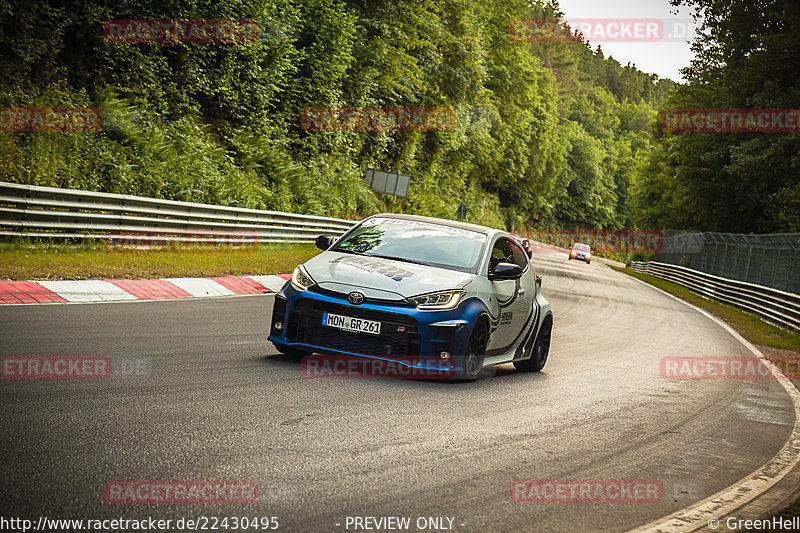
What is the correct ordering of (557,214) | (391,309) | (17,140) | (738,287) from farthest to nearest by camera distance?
(557,214) → (738,287) → (17,140) → (391,309)

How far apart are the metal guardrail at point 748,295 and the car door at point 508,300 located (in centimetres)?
1347

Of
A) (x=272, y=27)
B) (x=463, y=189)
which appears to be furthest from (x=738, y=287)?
(x=463, y=189)

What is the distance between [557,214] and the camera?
106 m

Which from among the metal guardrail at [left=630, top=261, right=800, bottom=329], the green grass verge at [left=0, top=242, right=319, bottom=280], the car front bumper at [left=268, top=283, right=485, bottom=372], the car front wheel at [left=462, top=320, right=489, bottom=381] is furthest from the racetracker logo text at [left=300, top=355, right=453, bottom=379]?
the metal guardrail at [left=630, top=261, right=800, bottom=329]

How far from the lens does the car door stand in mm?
8305

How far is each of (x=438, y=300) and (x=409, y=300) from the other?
282 mm

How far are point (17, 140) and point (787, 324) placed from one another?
60.9 ft

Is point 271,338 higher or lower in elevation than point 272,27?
lower

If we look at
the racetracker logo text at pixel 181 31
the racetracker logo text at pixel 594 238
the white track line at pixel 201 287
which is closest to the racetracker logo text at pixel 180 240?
the white track line at pixel 201 287

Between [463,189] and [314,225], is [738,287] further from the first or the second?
[463,189]

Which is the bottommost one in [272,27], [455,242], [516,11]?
[455,242]

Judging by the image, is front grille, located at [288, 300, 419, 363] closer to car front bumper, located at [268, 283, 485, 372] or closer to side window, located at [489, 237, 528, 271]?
car front bumper, located at [268, 283, 485, 372]

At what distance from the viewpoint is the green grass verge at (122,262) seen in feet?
40.8

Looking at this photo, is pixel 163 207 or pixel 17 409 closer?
pixel 17 409
